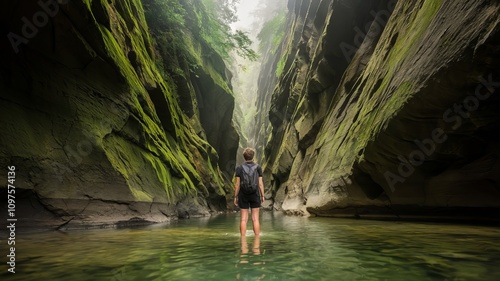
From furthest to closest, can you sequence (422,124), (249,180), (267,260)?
(422,124) < (249,180) < (267,260)

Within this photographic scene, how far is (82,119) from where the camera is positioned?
7797mm

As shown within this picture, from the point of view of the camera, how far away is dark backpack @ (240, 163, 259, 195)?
5793mm

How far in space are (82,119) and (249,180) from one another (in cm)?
490

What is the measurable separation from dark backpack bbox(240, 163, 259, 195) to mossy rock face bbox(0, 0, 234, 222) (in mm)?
3915

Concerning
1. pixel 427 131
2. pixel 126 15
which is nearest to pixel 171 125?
pixel 126 15

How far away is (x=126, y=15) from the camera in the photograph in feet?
38.2

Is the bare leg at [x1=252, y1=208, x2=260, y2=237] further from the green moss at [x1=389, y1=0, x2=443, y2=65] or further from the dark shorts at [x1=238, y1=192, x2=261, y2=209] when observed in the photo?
the green moss at [x1=389, y1=0, x2=443, y2=65]

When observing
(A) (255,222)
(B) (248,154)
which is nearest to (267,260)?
(A) (255,222)

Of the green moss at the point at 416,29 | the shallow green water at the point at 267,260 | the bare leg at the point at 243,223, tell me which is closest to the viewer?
the shallow green water at the point at 267,260

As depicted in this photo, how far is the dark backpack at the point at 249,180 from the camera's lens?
19.0ft

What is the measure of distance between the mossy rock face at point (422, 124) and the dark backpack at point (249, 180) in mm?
3804

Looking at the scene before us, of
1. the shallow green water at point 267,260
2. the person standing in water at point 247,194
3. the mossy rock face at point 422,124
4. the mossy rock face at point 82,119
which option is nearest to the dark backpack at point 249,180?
the person standing in water at point 247,194

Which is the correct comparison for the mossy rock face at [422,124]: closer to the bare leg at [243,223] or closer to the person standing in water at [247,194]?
the person standing in water at [247,194]

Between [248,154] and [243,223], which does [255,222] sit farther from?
[248,154]
